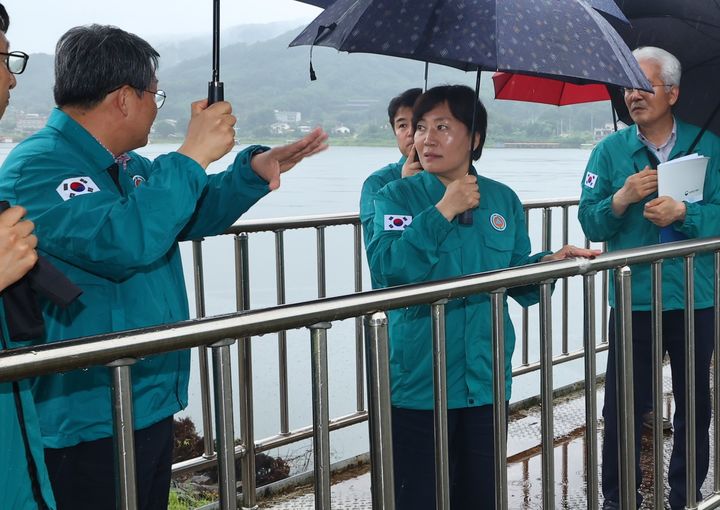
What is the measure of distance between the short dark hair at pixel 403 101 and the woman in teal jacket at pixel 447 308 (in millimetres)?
1146

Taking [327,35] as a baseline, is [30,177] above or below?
below

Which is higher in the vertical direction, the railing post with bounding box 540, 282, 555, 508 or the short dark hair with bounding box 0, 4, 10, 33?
the short dark hair with bounding box 0, 4, 10, 33

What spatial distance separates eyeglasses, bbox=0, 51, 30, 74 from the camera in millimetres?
1623

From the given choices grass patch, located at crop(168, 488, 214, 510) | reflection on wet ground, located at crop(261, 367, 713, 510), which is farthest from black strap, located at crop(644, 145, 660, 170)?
grass patch, located at crop(168, 488, 214, 510)

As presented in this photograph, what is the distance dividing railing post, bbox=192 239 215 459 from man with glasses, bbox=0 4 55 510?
1691mm

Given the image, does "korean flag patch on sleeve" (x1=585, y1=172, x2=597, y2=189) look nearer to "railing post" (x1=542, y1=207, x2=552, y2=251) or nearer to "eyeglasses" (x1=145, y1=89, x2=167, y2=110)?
"railing post" (x1=542, y1=207, x2=552, y2=251)

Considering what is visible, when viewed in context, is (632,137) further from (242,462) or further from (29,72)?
(29,72)

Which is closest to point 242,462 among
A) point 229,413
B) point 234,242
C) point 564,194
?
point 234,242

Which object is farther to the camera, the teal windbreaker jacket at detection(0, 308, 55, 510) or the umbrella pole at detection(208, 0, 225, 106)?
the umbrella pole at detection(208, 0, 225, 106)

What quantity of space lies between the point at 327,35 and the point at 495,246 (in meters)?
0.79

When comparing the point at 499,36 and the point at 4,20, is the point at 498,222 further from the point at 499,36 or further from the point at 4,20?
the point at 4,20

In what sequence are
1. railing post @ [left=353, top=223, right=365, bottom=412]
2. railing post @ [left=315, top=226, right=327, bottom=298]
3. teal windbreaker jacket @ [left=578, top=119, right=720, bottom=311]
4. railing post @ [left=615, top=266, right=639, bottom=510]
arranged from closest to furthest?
railing post @ [left=615, top=266, right=639, bottom=510] → teal windbreaker jacket @ [left=578, top=119, right=720, bottom=311] → railing post @ [left=315, top=226, right=327, bottom=298] → railing post @ [left=353, top=223, right=365, bottom=412]

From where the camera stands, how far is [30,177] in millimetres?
1942

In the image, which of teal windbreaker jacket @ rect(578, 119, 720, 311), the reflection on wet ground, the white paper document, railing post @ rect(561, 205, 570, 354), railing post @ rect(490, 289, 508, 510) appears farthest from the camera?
railing post @ rect(561, 205, 570, 354)
